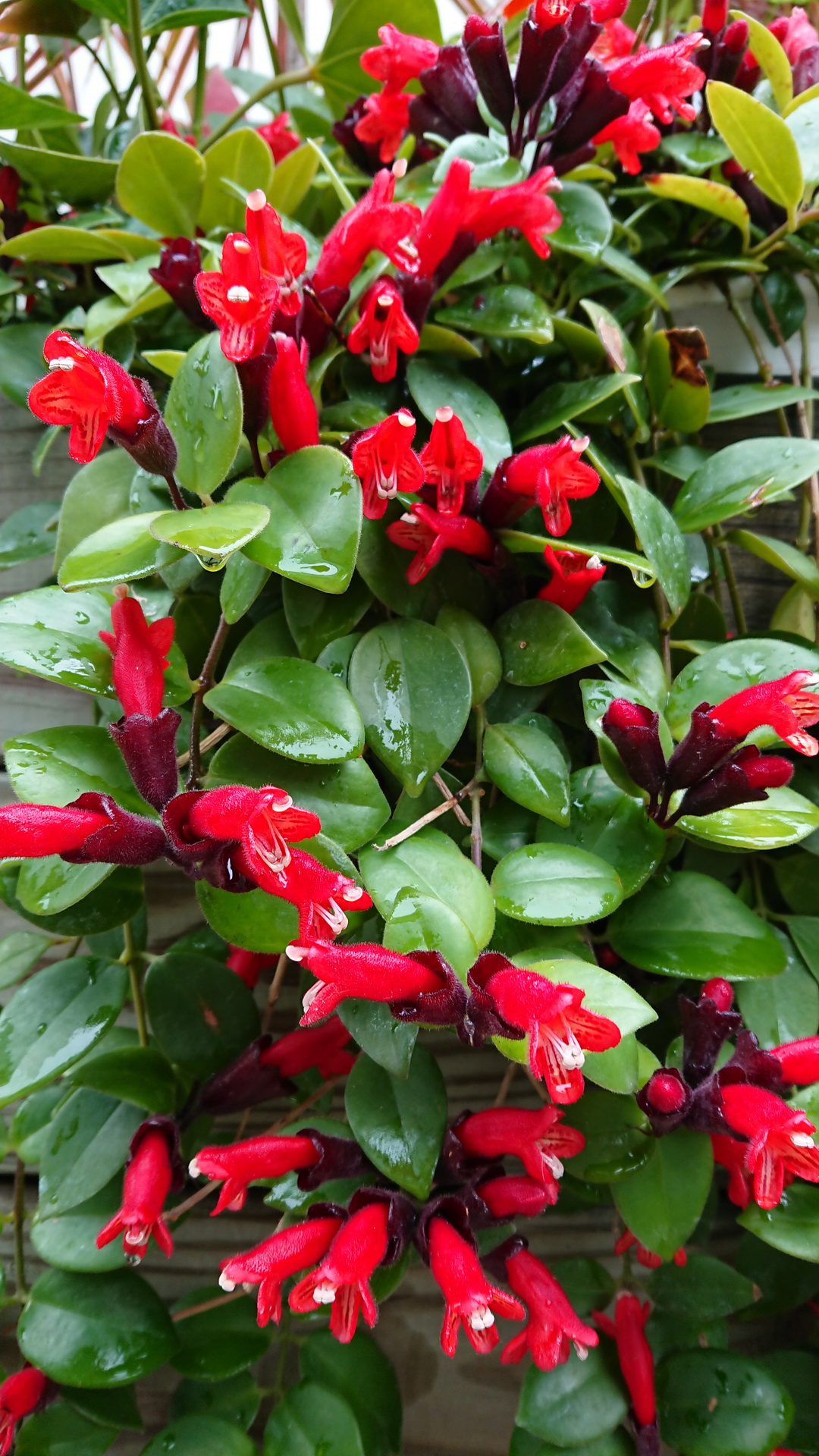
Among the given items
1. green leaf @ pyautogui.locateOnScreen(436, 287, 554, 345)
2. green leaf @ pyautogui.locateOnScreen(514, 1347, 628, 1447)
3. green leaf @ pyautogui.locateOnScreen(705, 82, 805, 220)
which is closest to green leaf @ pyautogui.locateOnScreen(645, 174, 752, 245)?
green leaf @ pyautogui.locateOnScreen(705, 82, 805, 220)

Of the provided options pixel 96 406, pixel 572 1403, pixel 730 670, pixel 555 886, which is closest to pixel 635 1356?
pixel 572 1403

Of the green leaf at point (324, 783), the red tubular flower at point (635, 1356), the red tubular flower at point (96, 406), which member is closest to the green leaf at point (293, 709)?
the green leaf at point (324, 783)

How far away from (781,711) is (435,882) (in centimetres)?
21

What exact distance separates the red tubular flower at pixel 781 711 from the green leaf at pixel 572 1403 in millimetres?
430

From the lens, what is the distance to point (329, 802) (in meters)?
0.47

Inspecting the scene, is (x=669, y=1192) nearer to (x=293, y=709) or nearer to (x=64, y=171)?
(x=293, y=709)

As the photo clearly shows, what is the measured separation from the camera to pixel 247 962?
2.15 ft

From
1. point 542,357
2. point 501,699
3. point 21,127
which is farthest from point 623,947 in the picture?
point 21,127

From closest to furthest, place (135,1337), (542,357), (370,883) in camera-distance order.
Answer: (370,883) → (135,1337) → (542,357)

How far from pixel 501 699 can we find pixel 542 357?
11.1 inches

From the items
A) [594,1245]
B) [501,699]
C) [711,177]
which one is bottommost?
[594,1245]

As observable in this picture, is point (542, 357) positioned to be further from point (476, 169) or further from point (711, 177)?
point (711, 177)

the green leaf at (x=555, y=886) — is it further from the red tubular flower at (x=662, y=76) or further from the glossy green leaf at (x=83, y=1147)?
the red tubular flower at (x=662, y=76)

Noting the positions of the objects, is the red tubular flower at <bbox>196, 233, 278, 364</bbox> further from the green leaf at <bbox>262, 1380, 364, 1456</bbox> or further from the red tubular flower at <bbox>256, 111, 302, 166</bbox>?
the green leaf at <bbox>262, 1380, 364, 1456</bbox>
